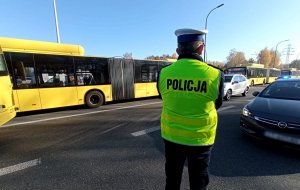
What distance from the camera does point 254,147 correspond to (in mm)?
4480

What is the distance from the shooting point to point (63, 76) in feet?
30.4

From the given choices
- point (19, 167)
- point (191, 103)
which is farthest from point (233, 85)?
point (19, 167)

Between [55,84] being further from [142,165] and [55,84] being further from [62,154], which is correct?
[142,165]

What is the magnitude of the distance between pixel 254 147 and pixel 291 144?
0.76m

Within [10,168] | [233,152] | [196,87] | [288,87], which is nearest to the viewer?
[196,87]

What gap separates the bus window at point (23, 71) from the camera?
7.95 metres

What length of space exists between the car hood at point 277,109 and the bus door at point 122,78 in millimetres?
7792

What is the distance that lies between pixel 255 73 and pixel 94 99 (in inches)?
999

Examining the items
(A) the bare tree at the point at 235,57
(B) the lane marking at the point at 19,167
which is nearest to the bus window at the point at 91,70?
(B) the lane marking at the point at 19,167

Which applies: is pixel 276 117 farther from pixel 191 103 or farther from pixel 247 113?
pixel 191 103

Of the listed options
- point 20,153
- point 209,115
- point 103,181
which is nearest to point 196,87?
point 209,115

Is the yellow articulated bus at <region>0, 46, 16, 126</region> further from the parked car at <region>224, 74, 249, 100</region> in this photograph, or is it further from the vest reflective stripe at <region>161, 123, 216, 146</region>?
the parked car at <region>224, 74, 249, 100</region>

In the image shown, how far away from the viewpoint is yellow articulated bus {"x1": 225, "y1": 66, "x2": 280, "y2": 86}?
2583cm

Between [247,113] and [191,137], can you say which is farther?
[247,113]
